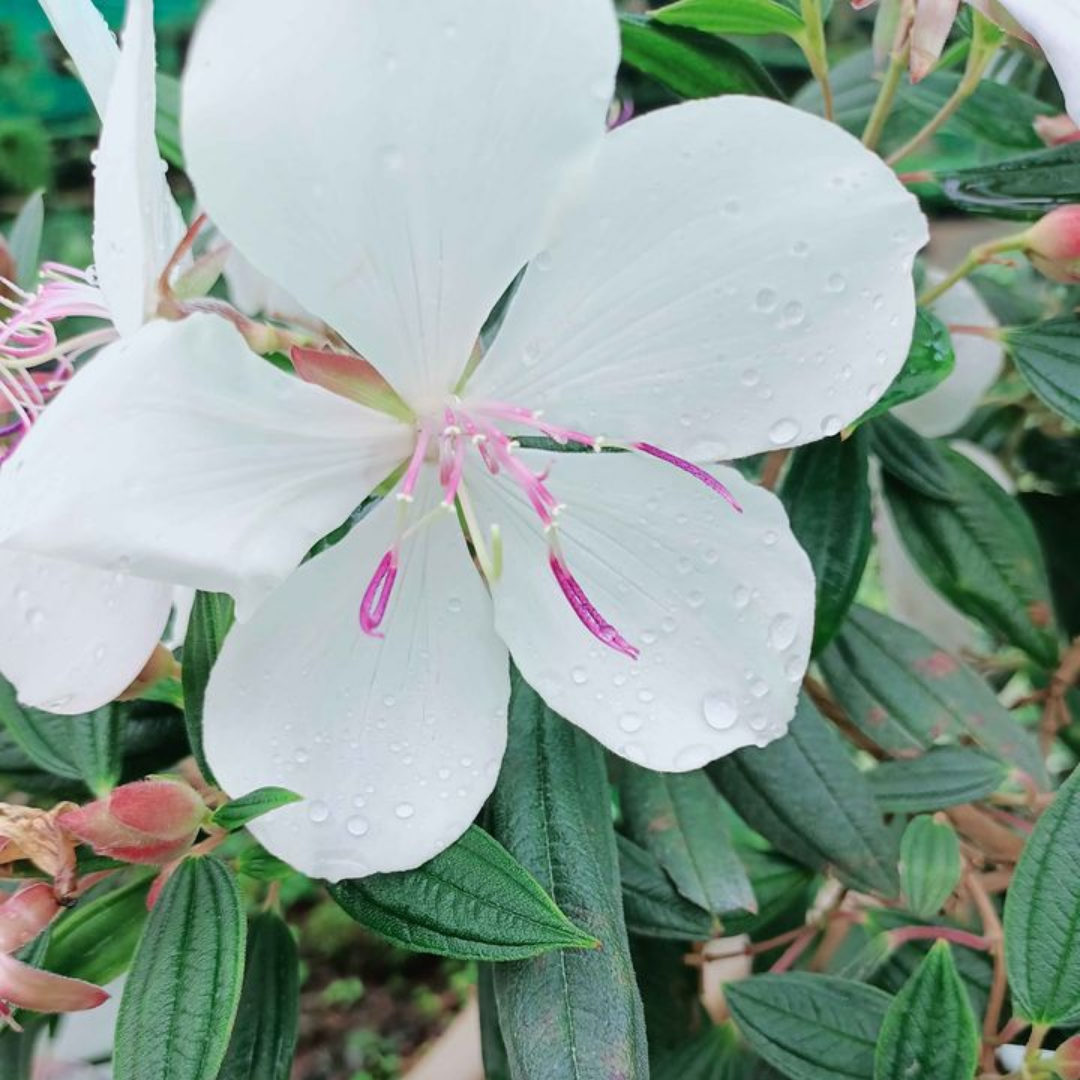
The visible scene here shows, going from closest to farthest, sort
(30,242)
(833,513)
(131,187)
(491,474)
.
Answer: (131,187) → (491,474) → (833,513) → (30,242)

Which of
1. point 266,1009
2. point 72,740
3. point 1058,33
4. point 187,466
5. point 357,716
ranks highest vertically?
point 1058,33

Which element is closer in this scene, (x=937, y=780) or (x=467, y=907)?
(x=467, y=907)

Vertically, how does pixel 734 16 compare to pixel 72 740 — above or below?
above

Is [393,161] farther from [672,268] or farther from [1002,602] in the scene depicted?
[1002,602]

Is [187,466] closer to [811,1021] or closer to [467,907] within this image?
[467,907]

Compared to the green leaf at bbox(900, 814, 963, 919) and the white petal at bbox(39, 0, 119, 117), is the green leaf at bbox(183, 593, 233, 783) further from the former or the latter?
the green leaf at bbox(900, 814, 963, 919)

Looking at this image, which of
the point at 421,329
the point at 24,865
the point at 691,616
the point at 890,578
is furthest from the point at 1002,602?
the point at 24,865

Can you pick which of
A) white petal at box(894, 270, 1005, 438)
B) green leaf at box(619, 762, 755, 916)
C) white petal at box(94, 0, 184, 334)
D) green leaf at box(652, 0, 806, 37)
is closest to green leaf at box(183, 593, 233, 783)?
white petal at box(94, 0, 184, 334)

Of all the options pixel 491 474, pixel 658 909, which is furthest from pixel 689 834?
pixel 491 474
